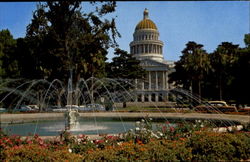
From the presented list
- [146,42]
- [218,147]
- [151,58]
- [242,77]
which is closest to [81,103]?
[242,77]

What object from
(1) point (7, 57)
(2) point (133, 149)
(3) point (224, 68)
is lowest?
(2) point (133, 149)

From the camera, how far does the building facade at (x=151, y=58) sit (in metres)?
90.8

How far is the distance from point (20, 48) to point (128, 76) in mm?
18905

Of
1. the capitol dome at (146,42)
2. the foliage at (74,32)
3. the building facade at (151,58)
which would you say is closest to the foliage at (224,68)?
the foliage at (74,32)

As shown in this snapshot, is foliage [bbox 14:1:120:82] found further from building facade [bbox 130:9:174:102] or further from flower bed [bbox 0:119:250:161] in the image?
building facade [bbox 130:9:174:102]

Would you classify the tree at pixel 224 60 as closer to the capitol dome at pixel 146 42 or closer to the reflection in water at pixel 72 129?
the reflection in water at pixel 72 129

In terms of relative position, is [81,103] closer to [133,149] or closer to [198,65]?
[198,65]

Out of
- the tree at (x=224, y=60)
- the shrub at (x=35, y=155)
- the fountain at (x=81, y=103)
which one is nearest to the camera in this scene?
the shrub at (x=35, y=155)

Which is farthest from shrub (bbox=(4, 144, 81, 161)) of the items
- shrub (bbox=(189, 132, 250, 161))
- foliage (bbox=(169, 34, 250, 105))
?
foliage (bbox=(169, 34, 250, 105))

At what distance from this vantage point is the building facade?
298 ft

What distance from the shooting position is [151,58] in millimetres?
97688

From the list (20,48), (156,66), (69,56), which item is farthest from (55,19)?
(156,66)

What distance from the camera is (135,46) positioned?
101312 millimetres

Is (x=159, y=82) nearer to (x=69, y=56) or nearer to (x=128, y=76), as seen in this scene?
(x=128, y=76)
